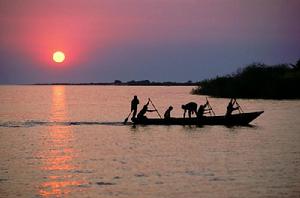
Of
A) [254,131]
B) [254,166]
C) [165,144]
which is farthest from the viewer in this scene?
[254,131]

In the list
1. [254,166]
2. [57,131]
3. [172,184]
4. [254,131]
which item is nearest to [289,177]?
[254,166]

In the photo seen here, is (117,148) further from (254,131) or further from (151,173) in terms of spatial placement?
(254,131)

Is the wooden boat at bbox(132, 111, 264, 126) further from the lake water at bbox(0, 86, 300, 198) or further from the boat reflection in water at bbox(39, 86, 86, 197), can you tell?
the boat reflection in water at bbox(39, 86, 86, 197)

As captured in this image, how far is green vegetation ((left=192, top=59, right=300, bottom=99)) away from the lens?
81.3 m

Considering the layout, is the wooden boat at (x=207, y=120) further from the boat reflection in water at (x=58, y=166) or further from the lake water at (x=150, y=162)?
the boat reflection in water at (x=58, y=166)

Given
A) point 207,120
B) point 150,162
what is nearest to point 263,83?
point 207,120

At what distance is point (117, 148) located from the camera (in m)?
28.8

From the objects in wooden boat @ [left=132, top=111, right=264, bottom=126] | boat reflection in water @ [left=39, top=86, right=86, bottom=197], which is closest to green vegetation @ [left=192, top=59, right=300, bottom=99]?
wooden boat @ [left=132, top=111, right=264, bottom=126]

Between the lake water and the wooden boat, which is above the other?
the wooden boat

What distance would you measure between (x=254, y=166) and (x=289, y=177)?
2.48 meters

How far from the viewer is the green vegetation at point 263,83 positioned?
81312mm

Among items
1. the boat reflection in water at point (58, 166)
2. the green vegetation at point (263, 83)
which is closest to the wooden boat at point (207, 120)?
the boat reflection in water at point (58, 166)

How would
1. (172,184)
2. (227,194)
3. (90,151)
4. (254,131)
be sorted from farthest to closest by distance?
(254,131) < (90,151) < (172,184) < (227,194)

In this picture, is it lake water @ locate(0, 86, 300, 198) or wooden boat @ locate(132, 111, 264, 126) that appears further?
wooden boat @ locate(132, 111, 264, 126)
